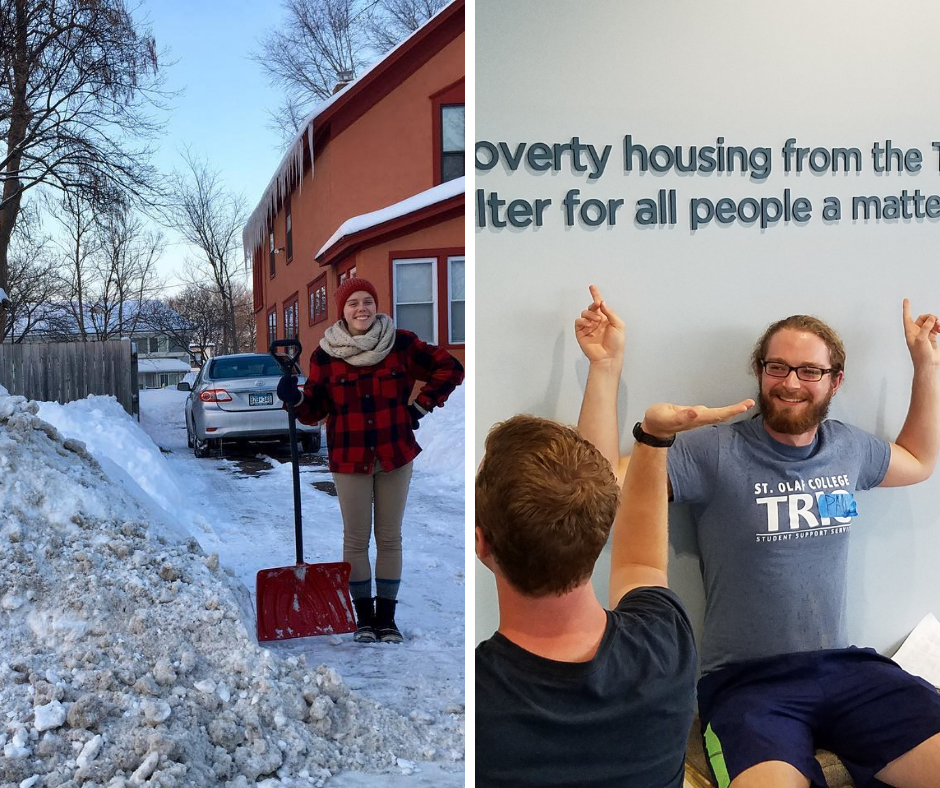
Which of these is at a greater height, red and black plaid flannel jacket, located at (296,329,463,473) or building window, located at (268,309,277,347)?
building window, located at (268,309,277,347)

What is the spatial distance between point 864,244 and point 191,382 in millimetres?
1541

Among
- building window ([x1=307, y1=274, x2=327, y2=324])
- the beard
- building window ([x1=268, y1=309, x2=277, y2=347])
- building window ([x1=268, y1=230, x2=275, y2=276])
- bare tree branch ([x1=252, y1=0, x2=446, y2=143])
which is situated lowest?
the beard

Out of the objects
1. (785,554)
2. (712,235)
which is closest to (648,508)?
(785,554)

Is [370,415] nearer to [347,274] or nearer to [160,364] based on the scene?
[347,274]

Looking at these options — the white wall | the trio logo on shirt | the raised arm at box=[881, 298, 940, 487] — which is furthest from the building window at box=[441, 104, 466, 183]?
the raised arm at box=[881, 298, 940, 487]

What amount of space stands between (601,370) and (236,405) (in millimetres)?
742

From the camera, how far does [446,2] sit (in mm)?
1623

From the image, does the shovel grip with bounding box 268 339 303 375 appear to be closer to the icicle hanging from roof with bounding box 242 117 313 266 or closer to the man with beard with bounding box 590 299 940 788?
the icicle hanging from roof with bounding box 242 117 313 266

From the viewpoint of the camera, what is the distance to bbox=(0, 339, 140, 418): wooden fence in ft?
5.06

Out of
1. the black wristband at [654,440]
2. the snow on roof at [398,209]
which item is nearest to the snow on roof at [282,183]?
the snow on roof at [398,209]

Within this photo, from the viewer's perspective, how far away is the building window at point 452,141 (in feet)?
5.28

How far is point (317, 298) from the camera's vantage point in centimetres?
162

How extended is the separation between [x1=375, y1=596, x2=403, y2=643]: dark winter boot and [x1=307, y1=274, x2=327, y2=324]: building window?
577mm

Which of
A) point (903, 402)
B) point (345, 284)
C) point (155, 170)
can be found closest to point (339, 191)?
point (345, 284)
